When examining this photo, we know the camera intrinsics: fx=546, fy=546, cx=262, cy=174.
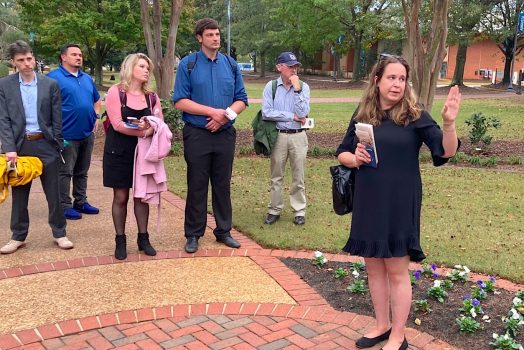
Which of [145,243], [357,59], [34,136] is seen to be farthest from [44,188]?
[357,59]

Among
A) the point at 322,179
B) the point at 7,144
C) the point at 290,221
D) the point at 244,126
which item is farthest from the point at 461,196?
the point at 244,126

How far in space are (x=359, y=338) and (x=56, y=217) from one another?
320cm

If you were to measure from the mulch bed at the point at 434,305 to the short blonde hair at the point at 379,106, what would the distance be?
1.53 meters

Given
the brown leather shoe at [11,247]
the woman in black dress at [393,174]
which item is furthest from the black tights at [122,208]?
the woman in black dress at [393,174]

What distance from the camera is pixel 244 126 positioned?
15297 mm

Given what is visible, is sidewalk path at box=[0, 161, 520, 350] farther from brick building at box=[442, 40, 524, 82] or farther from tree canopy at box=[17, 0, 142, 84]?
brick building at box=[442, 40, 524, 82]

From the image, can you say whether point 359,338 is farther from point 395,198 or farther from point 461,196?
point 461,196

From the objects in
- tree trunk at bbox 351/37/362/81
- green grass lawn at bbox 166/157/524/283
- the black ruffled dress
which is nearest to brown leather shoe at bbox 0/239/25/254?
green grass lawn at bbox 166/157/524/283

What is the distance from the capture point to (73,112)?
6.14 m

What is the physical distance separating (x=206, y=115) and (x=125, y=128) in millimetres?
727

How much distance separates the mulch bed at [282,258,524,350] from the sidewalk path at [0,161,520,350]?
3.9 inches

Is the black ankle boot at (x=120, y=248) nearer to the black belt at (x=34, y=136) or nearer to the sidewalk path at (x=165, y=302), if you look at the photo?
the sidewalk path at (x=165, y=302)

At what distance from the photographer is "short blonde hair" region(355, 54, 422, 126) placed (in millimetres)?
3121

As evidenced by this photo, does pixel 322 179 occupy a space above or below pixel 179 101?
below
